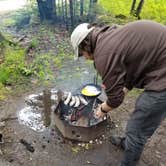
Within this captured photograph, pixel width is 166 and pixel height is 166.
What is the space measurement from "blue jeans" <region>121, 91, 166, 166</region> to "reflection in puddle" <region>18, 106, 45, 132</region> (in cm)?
151

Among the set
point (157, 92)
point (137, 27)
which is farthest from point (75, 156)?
point (137, 27)

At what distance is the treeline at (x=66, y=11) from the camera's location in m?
8.13

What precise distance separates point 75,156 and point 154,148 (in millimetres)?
1034

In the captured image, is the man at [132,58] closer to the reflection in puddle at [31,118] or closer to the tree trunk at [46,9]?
the reflection in puddle at [31,118]

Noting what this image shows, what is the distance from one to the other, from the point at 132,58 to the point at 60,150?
1765 millimetres

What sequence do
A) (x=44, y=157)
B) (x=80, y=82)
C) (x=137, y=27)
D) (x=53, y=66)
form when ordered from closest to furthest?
(x=137, y=27), (x=44, y=157), (x=80, y=82), (x=53, y=66)

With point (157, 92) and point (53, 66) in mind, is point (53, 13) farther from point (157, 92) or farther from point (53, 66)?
point (157, 92)

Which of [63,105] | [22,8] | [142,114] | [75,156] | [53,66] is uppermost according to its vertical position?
[142,114]

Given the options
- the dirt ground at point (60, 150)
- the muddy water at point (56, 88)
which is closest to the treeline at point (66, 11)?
the muddy water at point (56, 88)

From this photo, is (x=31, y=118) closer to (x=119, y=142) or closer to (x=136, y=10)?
(x=119, y=142)

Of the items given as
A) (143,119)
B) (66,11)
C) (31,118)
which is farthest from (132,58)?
(66,11)

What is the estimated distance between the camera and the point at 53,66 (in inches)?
237

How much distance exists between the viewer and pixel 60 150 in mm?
3799

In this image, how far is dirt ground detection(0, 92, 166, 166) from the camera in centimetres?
363
